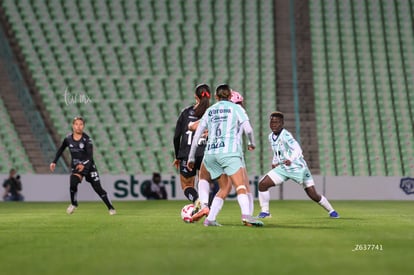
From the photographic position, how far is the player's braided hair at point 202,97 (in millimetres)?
10727

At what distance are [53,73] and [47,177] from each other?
19.1 ft

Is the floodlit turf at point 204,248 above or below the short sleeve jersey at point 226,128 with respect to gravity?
below

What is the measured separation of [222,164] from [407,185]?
15.0 meters

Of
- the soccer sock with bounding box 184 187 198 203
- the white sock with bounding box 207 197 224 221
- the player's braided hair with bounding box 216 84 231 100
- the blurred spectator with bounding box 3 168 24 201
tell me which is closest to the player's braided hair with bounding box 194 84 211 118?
the player's braided hair with bounding box 216 84 231 100

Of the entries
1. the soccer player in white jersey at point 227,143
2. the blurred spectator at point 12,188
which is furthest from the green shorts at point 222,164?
the blurred spectator at point 12,188

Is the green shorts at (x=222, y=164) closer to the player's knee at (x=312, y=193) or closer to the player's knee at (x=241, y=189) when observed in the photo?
the player's knee at (x=241, y=189)

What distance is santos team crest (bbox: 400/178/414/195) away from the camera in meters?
23.4

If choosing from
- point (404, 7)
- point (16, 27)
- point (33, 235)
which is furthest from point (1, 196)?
point (404, 7)

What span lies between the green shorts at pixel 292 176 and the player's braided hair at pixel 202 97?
2108mm

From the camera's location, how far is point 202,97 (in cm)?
1080

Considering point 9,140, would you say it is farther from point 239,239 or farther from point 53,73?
point 239,239

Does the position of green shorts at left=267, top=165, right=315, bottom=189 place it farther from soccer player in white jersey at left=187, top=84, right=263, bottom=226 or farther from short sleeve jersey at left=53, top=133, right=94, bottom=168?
short sleeve jersey at left=53, top=133, right=94, bottom=168

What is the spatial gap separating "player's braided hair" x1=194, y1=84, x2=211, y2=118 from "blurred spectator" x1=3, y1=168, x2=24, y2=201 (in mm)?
12379

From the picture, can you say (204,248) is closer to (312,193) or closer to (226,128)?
(226,128)
